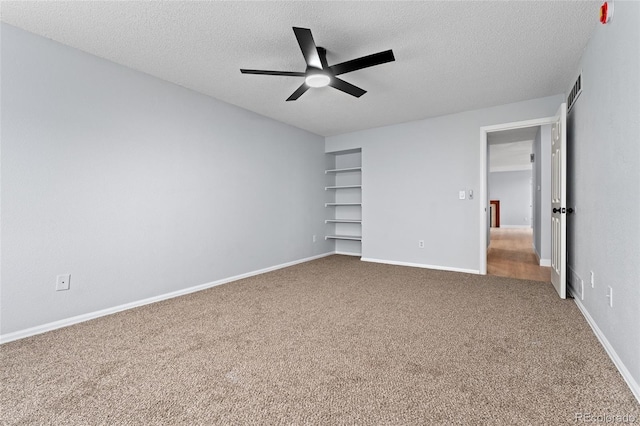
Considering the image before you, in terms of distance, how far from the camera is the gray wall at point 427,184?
154 inches

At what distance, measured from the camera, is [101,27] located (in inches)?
83.5

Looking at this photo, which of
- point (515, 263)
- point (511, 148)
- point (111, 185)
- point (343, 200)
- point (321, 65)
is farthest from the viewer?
point (511, 148)

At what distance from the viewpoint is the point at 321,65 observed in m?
2.24

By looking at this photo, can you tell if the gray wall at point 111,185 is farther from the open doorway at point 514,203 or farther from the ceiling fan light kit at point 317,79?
the open doorway at point 514,203

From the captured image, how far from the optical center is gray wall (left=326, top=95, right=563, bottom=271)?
3916 mm

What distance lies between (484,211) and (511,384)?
2.88 metres

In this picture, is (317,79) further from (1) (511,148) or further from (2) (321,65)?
(1) (511,148)

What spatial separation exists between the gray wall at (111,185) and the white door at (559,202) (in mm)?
3490

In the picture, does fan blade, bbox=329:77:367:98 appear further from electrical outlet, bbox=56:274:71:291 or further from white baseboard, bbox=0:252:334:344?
electrical outlet, bbox=56:274:71:291

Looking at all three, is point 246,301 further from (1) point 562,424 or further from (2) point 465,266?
(2) point 465,266

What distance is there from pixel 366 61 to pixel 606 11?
1473mm

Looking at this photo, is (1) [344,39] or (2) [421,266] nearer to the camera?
(1) [344,39]

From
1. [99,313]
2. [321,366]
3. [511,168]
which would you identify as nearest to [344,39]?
[321,366]

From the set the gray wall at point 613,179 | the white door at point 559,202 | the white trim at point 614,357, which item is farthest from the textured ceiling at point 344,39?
the white trim at point 614,357
